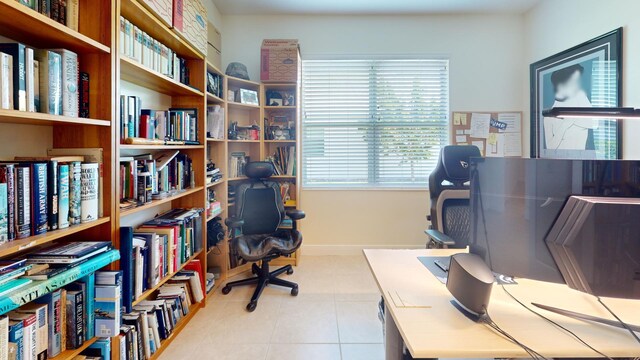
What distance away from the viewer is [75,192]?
123 cm

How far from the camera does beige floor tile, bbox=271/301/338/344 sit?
1.97 meters

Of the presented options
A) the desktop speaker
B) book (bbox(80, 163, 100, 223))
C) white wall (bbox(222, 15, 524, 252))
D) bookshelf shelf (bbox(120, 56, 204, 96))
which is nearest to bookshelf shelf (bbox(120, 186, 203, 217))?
book (bbox(80, 163, 100, 223))

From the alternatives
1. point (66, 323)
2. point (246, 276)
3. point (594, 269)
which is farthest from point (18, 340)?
point (246, 276)

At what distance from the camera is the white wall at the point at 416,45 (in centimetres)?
336

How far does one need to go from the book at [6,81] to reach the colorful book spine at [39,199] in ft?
0.73

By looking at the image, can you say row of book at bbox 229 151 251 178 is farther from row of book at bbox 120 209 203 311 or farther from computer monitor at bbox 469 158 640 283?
computer monitor at bbox 469 158 640 283

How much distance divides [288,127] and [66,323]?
245 cm

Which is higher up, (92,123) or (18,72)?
(18,72)

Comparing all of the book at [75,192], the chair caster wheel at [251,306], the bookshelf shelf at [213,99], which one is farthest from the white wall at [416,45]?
the book at [75,192]

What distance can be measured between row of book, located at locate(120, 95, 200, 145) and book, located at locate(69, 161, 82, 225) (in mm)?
364

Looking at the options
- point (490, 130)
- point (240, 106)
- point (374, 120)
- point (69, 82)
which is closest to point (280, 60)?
point (240, 106)

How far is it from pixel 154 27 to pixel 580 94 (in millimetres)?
3576

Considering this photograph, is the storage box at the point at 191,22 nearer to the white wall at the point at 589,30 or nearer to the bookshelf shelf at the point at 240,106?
the bookshelf shelf at the point at 240,106

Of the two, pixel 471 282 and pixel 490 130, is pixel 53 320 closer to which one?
pixel 471 282
